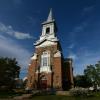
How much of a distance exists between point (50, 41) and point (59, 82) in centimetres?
1237

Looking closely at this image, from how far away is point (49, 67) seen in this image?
39656 millimetres

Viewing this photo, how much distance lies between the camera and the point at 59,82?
37.0m

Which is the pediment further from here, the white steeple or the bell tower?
the bell tower

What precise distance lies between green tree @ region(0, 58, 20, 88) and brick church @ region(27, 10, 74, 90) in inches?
187

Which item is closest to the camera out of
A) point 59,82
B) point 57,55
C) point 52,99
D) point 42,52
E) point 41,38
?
point 52,99

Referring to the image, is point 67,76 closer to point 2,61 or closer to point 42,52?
point 42,52

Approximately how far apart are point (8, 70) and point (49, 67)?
33.2ft

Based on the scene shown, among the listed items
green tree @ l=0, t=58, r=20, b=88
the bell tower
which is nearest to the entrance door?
green tree @ l=0, t=58, r=20, b=88

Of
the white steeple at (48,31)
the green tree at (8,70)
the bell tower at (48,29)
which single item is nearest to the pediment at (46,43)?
the white steeple at (48,31)

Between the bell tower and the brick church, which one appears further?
the bell tower

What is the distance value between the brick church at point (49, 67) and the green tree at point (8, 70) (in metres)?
4.75

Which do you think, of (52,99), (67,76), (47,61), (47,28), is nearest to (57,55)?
(47,61)

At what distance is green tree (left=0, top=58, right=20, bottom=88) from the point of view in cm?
3393

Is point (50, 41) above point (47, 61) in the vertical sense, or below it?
above
